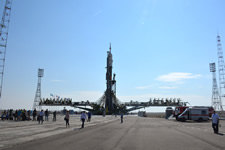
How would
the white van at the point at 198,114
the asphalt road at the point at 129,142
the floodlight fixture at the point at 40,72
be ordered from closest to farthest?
the asphalt road at the point at 129,142 → the white van at the point at 198,114 → the floodlight fixture at the point at 40,72

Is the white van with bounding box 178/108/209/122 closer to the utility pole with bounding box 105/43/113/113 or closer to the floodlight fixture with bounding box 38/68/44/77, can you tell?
the utility pole with bounding box 105/43/113/113

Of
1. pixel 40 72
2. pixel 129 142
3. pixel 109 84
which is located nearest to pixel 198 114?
pixel 129 142

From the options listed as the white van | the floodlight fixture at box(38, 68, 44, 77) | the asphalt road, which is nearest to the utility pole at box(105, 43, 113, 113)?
the floodlight fixture at box(38, 68, 44, 77)

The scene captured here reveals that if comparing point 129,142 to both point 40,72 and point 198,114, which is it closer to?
point 198,114

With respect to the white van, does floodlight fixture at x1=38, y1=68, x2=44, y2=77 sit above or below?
above

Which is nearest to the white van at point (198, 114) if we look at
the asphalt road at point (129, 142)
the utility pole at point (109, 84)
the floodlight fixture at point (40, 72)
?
the asphalt road at point (129, 142)

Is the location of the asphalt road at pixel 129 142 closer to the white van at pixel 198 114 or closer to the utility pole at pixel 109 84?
the white van at pixel 198 114

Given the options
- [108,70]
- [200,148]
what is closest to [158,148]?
[200,148]

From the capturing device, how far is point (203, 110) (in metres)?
34.4

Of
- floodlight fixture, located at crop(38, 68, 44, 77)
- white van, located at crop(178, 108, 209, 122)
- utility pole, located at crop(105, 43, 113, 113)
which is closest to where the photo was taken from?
white van, located at crop(178, 108, 209, 122)

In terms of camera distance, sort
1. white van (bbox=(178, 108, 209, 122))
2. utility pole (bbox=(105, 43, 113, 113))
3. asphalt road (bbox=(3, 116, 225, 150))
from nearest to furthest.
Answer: asphalt road (bbox=(3, 116, 225, 150)) → white van (bbox=(178, 108, 209, 122)) → utility pole (bbox=(105, 43, 113, 113))

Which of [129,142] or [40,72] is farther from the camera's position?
[40,72]

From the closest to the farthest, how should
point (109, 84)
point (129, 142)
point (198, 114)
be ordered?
point (129, 142)
point (198, 114)
point (109, 84)

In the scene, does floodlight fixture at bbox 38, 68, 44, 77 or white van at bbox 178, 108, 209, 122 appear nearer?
white van at bbox 178, 108, 209, 122
